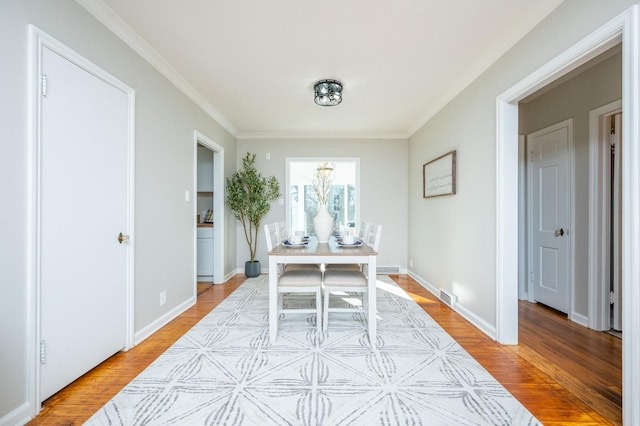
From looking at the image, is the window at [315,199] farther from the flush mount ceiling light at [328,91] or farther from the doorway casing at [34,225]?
the doorway casing at [34,225]

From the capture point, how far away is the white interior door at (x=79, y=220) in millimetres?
1586

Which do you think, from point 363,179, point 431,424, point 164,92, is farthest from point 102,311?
point 363,179

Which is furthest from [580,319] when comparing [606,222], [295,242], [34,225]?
[34,225]

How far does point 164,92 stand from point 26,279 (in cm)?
195

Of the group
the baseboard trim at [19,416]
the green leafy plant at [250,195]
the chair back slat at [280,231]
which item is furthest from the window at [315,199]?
the baseboard trim at [19,416]

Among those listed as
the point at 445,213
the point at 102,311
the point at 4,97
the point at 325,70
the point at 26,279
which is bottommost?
the point at 102,311

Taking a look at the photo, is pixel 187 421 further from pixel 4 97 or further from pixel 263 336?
pixel 4 97

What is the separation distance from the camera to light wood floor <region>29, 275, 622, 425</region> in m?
1.52

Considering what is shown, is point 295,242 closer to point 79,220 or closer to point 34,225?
point 79,220

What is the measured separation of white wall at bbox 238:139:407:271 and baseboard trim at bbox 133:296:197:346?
1.83 meters

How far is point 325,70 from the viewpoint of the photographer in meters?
2.79

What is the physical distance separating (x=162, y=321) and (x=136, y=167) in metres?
1.43

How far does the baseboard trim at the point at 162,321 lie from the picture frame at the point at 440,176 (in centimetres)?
320

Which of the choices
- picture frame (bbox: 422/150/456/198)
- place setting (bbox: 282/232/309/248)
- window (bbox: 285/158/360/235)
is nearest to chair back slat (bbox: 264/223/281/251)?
place setting (bbox: 282/232/309/248)
